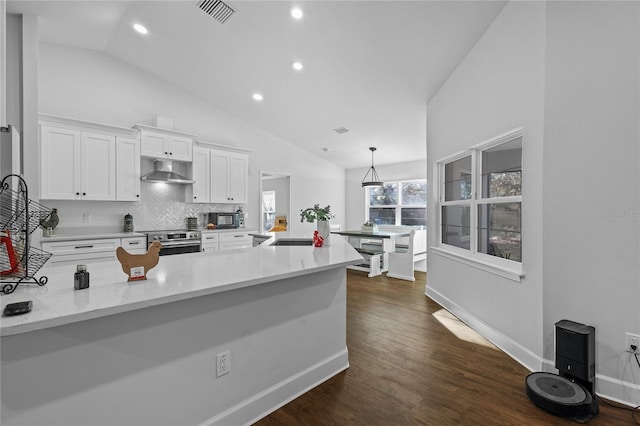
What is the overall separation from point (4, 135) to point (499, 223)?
421cm

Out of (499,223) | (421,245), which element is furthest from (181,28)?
(421,245)

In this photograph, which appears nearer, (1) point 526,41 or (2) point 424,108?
(1) point 526,41

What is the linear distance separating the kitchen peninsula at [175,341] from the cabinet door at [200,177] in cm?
297

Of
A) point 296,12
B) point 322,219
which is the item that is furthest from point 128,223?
point 296,12

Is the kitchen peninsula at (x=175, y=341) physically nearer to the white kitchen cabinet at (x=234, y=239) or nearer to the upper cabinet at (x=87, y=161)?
the upper cabinet at (x=87, y=161)

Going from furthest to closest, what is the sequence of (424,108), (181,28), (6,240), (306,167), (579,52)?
(306,167), (424,108), (181,28), (579,52), (6,240)

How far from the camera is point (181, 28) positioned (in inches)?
139

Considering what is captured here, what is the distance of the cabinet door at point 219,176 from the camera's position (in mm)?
5086

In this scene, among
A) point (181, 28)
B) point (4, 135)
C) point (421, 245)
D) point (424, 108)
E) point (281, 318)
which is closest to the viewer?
point (281, 318)

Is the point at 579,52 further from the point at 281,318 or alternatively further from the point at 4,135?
the point at 4,135

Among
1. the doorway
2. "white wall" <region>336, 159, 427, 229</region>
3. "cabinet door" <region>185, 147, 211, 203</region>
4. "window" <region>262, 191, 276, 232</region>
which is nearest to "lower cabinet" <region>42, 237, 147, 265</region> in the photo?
"cabinet door" <region>185, 147, 211, 203</region>

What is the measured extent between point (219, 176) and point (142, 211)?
1317 millimetres

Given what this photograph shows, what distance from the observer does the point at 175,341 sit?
1.39 metres

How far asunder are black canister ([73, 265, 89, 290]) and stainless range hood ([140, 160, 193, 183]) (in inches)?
134
